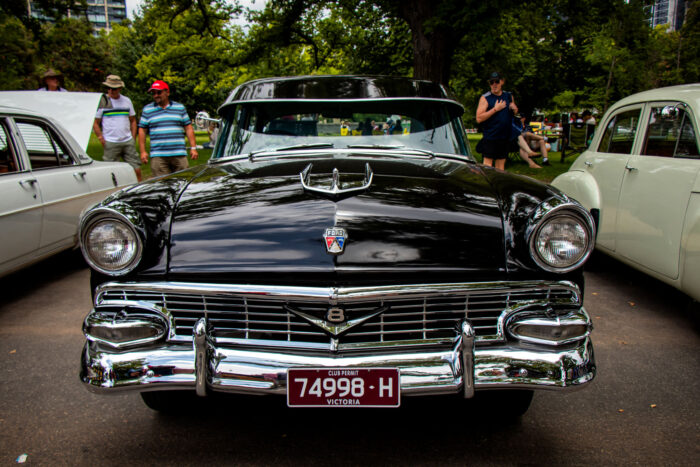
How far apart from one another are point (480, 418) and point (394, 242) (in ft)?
3.59

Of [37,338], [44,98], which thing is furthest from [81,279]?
[44,98]

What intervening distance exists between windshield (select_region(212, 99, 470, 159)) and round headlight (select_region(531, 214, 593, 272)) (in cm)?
115

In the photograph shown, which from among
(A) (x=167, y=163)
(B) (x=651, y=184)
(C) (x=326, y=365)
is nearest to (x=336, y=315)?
(C) (x=326, y=365)

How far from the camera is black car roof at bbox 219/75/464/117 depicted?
130 inches

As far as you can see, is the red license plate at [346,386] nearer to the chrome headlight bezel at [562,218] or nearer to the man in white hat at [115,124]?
the chrome headlight bezel at [562,218]

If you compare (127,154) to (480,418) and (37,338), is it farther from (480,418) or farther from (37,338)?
(480,418)

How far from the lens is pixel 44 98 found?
6.18 m

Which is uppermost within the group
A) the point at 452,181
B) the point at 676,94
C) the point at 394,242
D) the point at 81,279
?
the point at 676,94

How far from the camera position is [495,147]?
23.3 ft

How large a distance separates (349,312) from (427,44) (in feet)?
31.2

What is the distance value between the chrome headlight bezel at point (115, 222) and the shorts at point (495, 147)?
5684 millimetres

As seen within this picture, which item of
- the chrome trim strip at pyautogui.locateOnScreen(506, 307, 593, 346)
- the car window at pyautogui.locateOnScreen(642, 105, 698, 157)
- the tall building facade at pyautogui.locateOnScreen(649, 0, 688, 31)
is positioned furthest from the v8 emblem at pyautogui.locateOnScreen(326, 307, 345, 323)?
the tall building facade at pyautogui.locateOnScreen(649, 0, 688, 31)

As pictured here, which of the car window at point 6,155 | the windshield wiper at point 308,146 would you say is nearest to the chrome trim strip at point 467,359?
the windshield wiper at point 308,146

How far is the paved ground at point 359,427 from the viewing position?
7.54 ft
